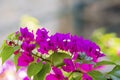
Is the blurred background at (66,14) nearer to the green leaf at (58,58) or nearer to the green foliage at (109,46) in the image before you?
the green foliage at (109,46)

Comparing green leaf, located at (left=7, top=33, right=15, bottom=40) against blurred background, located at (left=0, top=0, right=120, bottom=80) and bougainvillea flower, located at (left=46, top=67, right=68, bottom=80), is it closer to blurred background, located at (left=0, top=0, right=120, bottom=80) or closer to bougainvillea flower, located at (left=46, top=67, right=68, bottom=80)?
bougainvillea flower, located at (left=46, top=67, right=68, bottom=80)

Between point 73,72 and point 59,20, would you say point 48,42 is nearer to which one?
point 73,72

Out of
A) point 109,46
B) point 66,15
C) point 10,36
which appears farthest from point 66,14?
point 10,36

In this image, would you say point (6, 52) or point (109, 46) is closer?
point (6, 52)

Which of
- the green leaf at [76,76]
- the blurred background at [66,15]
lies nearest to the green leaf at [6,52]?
the green leaf at [76,76]

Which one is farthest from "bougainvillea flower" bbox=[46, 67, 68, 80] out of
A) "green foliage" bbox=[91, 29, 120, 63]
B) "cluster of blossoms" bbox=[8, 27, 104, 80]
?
"green foliage" bbox=[91, 29, 120, 63]

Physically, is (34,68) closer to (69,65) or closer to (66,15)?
(69,65)
